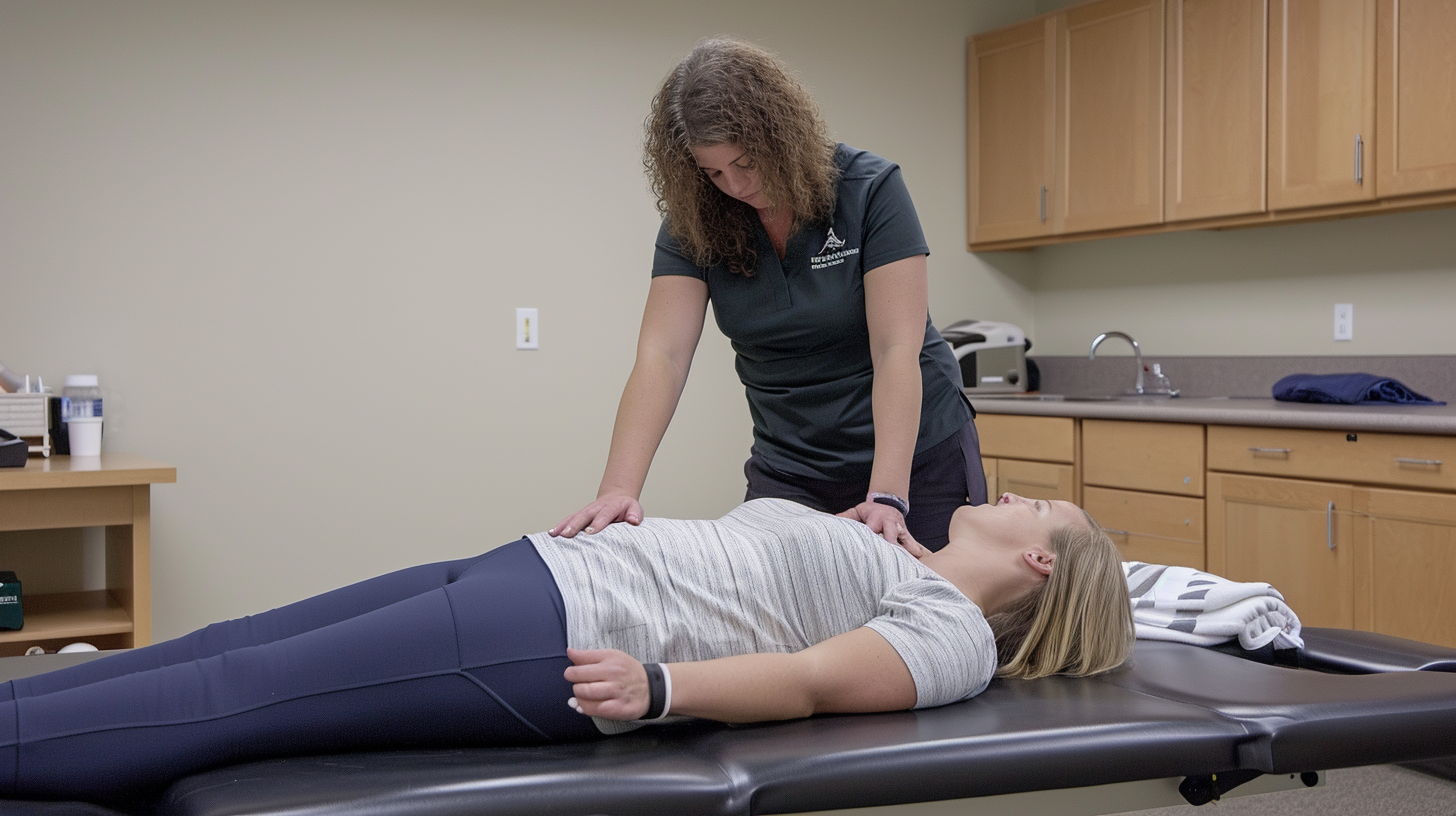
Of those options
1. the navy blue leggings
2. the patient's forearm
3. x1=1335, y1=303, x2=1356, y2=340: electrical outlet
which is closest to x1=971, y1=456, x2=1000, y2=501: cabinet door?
x1=1335, y1=303, x2=1356, y2=340: electrical outlet

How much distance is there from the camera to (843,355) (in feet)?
5.45

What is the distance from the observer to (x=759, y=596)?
123 cm

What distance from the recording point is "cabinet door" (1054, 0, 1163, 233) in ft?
11.0

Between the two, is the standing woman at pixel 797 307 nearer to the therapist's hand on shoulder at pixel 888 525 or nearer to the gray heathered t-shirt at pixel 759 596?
the therapist's hand on shoulder at pixel 888 525

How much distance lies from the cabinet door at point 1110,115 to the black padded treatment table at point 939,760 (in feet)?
7.68

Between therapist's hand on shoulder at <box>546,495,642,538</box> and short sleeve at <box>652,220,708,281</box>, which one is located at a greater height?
short sleeve at <box>652,220,708,281</box>

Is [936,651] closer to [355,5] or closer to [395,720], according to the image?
[395,720]

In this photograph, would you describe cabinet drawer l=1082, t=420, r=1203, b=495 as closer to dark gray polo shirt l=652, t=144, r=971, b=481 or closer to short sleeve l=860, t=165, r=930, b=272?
dark gray polo shirt l=652, t=144, r=971, b=481

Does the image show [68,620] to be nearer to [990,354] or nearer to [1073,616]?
[1073,616]

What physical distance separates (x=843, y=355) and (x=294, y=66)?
6.53 feet

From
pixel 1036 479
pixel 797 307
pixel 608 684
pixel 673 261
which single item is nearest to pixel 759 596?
pixel 608 684

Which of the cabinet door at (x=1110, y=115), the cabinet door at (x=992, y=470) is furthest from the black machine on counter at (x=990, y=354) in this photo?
the cabinet door at (x=1110, y=115)

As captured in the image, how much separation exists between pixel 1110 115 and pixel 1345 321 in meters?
0.94

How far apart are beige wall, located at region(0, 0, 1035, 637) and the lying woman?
1669 millimetres
